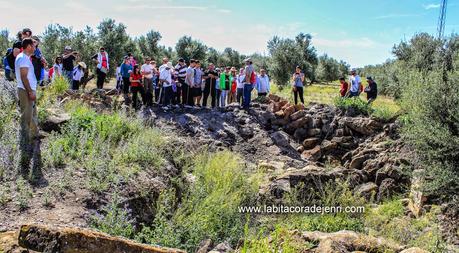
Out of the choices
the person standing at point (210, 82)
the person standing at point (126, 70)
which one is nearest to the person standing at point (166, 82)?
the person standing at point (126, 70)

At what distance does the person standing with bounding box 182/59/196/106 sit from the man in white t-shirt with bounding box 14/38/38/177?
7.92 m

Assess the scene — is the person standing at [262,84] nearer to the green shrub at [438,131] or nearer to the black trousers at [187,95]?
the black trousers at [187,95]

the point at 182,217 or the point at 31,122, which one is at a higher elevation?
the point at 31,122

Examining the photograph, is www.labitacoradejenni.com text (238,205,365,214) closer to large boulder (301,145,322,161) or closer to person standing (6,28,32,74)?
person standing (6,28,32,74)

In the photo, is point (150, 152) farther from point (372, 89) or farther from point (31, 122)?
point (372, 89)

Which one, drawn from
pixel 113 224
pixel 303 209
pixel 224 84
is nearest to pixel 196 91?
pixel 224 84

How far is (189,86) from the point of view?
15.5m

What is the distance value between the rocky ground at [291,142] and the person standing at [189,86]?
548mm

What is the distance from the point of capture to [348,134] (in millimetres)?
17062

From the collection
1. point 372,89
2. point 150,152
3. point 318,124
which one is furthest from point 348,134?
point 150,152

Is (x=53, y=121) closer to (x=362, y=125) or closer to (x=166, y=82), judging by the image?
(x=166, y=82)

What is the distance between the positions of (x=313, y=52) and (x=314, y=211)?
26949mm

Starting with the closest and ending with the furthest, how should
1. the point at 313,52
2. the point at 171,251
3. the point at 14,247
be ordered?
1. the point at 14,247
2. the point at 171,251
3. the point at 313,52

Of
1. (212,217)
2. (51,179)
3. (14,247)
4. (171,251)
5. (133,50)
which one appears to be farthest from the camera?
(133,50)
